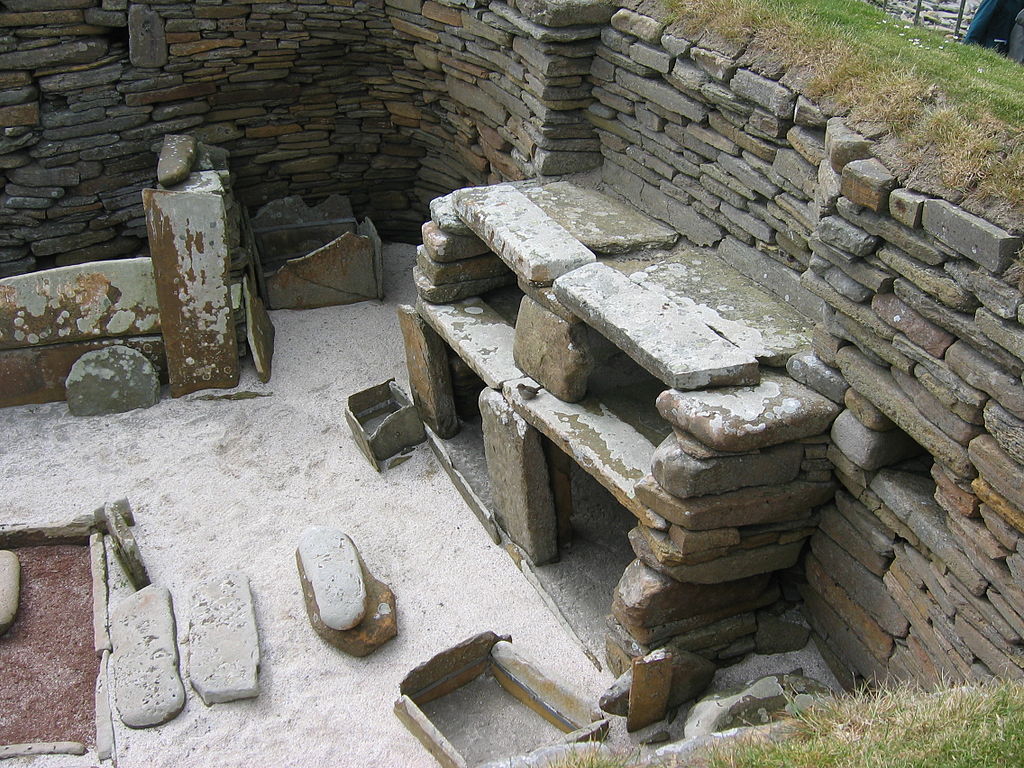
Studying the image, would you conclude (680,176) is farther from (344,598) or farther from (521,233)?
(344,598)

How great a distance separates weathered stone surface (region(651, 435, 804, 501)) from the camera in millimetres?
3805

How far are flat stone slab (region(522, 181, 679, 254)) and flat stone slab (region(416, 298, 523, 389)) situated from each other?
2.26 ft

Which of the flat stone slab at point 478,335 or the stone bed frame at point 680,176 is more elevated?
the stone bed frame at point 680,176

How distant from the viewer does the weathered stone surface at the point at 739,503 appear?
389cm

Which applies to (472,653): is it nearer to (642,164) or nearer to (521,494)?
(521,494)

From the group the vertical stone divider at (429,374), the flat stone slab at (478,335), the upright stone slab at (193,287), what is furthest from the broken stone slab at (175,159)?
the flat stone slab at (478,335)

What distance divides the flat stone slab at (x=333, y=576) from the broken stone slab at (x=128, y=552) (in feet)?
2.60

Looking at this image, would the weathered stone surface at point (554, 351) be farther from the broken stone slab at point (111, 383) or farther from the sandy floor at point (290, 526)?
the broken stone slab at point (111, 383)

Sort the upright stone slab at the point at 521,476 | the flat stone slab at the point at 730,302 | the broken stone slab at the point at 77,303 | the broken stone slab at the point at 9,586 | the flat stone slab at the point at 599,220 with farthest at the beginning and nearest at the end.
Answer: the broken stone slab at the point at 77,303 → the flat stone slab at the point at 599,220 → the upright stone slab at the point at 521,476 → the broken stone slab at the point at 9,586 → the flat stone slab at the point at 730,302

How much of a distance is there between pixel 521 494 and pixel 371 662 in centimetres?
109

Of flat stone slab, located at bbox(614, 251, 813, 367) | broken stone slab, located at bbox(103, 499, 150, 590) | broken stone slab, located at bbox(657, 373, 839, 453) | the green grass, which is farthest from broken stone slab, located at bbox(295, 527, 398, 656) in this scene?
the green grass

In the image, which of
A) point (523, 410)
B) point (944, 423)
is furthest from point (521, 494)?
point (944, 423)

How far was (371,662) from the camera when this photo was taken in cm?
468

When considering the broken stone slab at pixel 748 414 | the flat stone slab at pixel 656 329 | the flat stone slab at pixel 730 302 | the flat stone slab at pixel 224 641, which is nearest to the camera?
the broken stone slab at pixel 748 414
